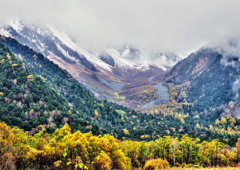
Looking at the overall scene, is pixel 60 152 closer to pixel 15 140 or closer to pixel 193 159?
pixel 15 140

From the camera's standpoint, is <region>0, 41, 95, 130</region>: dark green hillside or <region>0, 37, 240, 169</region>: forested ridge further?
<region>0, 41, 95, 130</region>: dark green hillside

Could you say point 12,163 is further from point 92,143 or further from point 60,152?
point 92,143

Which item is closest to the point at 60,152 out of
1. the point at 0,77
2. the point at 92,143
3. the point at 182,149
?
the point at 92,143

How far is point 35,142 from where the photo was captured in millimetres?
50969

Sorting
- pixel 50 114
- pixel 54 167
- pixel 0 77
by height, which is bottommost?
pixel 54 167

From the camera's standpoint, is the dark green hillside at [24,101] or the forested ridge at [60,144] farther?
the dark green hillside at [24,101]

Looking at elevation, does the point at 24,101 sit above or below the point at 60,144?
above

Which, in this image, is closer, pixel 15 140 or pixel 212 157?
pixel 15 140

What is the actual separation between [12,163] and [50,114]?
8530 centimetres

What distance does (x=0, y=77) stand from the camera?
128000 mm

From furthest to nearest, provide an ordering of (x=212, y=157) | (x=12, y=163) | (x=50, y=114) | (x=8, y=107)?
(x=50, y=114) < (x=8, y=107) < (x=212, y=157) < (x=12, y=163)

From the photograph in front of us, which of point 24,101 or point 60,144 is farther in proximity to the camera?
point 24,101

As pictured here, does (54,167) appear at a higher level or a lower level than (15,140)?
lower

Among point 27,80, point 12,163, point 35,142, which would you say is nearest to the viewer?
point 12,163
